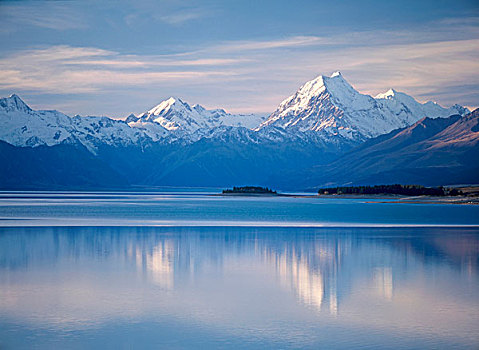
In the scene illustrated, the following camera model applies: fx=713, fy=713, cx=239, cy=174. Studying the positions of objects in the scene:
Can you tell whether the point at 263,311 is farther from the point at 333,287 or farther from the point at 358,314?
the point at 333,287

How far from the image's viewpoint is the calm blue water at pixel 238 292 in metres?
26.7

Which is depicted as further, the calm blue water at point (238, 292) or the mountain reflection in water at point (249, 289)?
the mountain reflection in water at point (249, 289)

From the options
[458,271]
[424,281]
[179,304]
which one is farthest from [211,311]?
[458,271]

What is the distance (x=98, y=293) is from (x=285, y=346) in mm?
12850

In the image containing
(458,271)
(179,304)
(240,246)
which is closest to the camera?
(179,304)

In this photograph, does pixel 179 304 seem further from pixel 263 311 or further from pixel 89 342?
pixel 89 342

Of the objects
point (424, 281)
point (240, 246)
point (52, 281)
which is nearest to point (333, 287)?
point (424, 281)

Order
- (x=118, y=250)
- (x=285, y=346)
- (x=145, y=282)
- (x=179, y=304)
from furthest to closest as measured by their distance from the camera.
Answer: (x=118, y=250) → (x=145, y=282) → (x=179, y=304) → (x=285, y=346)

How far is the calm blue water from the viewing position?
2673 cm

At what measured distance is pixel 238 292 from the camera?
35.7m

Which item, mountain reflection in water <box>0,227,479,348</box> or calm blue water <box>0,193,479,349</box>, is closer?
calm blue water <box>0,193,479,349</box>

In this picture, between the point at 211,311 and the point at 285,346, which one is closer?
the point at 285,346

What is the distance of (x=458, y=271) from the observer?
4259 cm

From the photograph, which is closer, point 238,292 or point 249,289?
point 238,292
